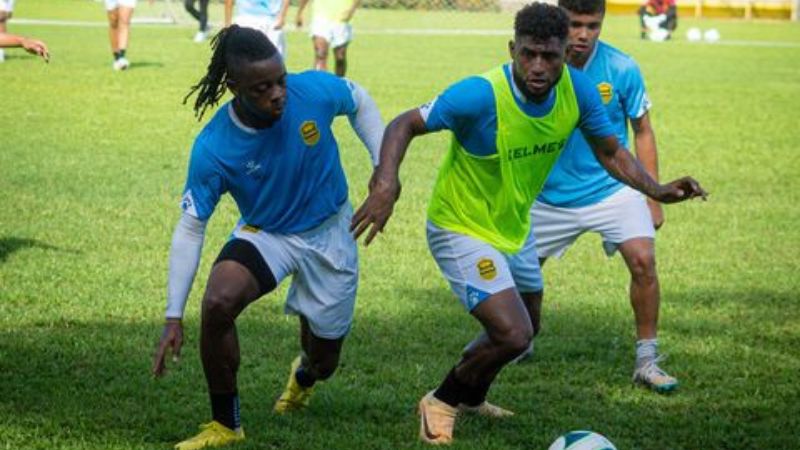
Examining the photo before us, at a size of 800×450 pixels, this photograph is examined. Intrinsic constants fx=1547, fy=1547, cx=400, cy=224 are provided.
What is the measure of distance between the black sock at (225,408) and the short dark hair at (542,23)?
193 centimetres

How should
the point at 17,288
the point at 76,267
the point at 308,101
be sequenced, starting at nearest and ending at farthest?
1. the point at 308,101
2. the point at 17,288
3. the point at 76,267

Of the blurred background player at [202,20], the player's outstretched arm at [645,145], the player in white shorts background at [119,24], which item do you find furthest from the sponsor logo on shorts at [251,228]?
the blurred background player at [202,20]

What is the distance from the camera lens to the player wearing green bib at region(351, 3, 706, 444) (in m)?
6.45

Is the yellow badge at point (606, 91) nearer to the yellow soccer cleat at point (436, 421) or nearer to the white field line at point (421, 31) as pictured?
the yellow soccer cleat at point (436, 421)

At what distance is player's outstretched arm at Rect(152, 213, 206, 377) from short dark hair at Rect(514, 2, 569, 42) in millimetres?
1558

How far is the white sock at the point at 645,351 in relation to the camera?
7.78 meters

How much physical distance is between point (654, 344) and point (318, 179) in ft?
7.15

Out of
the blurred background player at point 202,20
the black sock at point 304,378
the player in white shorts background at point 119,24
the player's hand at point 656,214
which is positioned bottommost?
the blurred background player at point 202,20

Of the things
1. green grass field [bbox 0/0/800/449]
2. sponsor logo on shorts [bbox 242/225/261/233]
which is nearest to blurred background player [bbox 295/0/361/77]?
green grass field [bbox 0/0/800/449]

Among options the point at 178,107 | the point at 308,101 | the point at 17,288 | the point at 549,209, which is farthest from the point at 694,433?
the point at 178,107

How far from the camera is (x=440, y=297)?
9.80 meters

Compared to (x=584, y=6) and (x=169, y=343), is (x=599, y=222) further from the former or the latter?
(x=169, y=343)

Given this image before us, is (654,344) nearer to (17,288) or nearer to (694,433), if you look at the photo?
(694,433)

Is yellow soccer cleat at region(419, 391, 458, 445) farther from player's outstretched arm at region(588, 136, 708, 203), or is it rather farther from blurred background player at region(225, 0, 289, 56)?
blurred background player at region(225, 0, 289, 56)
